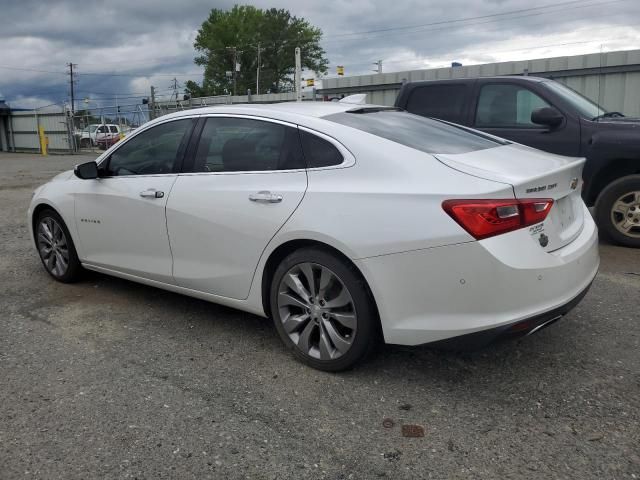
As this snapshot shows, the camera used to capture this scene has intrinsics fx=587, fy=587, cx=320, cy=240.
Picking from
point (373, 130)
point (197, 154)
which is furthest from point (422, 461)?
point (197, 154)

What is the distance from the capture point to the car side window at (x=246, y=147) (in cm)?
354

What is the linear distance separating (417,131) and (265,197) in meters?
1.05

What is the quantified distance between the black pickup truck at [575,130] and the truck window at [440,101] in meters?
0.02

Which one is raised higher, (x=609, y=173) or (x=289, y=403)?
(x=609, y=173)

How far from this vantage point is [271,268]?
11.6 feet

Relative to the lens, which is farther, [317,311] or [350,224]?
[317,311]

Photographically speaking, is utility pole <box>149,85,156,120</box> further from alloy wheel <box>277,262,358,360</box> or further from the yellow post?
alloy wheel <box>277,262,358,360</box>

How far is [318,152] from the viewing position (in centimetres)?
340

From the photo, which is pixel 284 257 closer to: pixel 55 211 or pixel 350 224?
pixel 350 224

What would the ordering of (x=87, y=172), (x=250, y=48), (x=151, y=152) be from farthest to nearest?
(x=250, y=48)
(x=87, y=172)
(x=151, y=152)

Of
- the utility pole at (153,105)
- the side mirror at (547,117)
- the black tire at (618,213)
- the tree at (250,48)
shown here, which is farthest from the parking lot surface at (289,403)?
the tree at (250,48)

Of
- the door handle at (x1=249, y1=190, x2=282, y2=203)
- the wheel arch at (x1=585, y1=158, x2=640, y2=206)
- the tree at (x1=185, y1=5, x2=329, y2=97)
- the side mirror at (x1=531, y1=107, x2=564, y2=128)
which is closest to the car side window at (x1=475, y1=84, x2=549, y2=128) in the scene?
the side mirror at (x1=531, y1=107, x2=564, y2=128)

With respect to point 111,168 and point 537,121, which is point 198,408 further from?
point 537,121

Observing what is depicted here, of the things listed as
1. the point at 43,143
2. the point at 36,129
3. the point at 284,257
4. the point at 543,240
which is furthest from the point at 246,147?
the point at 36,129
